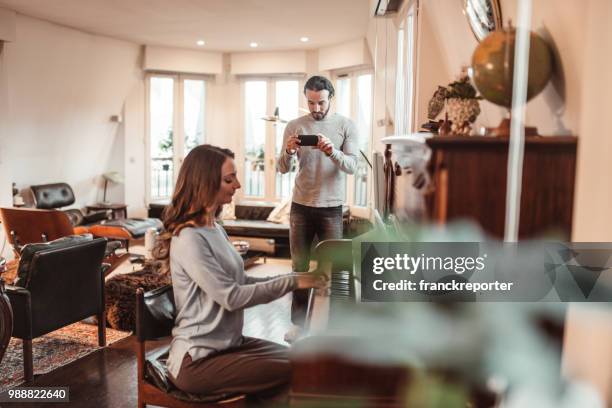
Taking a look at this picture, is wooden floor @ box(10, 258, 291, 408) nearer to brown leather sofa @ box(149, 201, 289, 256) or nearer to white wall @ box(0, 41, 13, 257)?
brown leather sofa @ box(149, 201, 289, 256)

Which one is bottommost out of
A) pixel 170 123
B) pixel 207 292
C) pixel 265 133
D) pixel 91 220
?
pixel 91 220

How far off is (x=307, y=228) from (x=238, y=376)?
1446 millimetres

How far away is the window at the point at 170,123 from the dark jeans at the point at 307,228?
5.79 meters

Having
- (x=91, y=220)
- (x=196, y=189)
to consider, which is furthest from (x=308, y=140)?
(x=91, y=220)

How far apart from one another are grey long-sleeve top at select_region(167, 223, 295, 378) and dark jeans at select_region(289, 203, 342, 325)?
4.11 ft

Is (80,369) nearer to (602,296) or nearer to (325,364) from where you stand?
(325,364)

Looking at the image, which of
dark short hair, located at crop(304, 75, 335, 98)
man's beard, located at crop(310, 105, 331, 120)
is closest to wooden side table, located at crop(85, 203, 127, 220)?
man's beard, located at crop(310, 105, 331, 120)

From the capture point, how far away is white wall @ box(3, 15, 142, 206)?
6.47 meters

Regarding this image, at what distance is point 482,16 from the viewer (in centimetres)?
182

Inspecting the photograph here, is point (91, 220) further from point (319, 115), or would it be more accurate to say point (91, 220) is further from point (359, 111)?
point (319, 115)

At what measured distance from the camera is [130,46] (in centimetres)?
799

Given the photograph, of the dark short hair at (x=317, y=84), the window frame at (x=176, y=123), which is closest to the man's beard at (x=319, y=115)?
the dark short hair at (x=317, y=84)

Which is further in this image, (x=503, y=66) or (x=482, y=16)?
(x=482, y=16)

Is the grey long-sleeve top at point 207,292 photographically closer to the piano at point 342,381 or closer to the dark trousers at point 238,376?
the dark trousers at point 238,376
